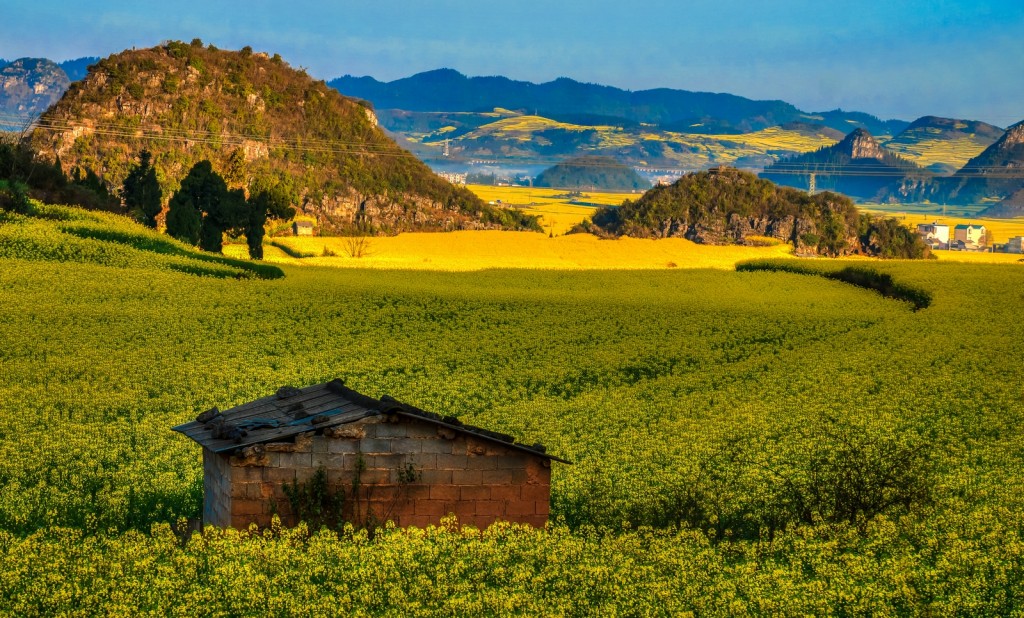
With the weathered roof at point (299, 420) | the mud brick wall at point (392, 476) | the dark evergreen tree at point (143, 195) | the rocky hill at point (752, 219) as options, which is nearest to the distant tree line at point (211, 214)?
the dark evergreen tree at point (143, 195)

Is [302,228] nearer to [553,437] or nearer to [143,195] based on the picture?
[143,195]

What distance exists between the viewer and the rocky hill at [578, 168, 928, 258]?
155 meters

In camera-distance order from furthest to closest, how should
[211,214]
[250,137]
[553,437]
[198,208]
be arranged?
[250,137] < [198,208] < [211,214] < [553,437]

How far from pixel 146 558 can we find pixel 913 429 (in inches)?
796

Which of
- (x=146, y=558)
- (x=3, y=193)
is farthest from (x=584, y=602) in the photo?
(x=3, y=193)

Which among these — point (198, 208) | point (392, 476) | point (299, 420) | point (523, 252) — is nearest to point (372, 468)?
point (392, 476)

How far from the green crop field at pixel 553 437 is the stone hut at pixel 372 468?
35.2 inches

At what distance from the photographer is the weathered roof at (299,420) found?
19.2 m

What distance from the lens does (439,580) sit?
15.8 meters

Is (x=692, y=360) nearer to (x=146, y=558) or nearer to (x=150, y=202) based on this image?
(x=146, y=558)

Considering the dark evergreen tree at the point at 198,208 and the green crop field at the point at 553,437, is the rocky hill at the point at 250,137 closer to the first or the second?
the dark evergreen tree at the point at 198,208

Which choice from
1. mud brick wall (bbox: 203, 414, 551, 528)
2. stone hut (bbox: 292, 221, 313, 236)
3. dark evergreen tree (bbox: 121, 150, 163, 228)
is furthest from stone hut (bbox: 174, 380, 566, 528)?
stone hut (bbox: 292, 221, 313, 236)

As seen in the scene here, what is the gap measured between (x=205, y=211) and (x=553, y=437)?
68.6m

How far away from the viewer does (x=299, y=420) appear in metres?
20.0
